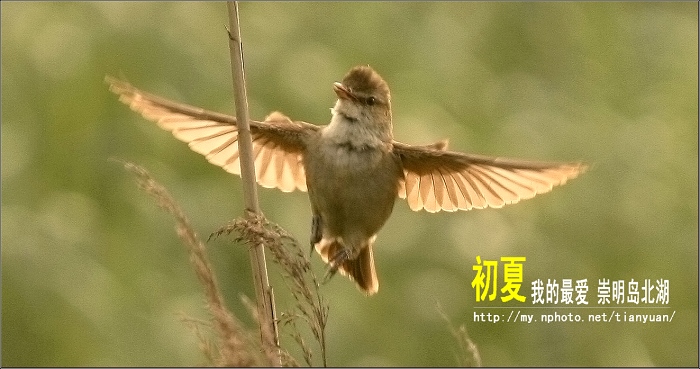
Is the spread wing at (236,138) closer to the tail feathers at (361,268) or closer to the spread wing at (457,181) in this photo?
the tail feathers at (361,268)

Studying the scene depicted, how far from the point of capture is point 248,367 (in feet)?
6.12

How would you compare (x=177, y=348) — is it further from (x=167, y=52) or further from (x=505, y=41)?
(x=505, y=41)

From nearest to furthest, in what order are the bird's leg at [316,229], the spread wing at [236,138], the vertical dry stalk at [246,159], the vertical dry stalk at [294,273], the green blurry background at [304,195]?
the vertical dry stalk at [294,273]
the vertical dry stalk at [246,159]
the spread wing at [236,138]
the bird's leg at [316,229]
the green blurry background at [304,195]

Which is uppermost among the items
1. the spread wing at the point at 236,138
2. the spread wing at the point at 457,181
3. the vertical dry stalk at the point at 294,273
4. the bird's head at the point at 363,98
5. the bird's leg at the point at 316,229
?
the bird's head at the point at 363,98

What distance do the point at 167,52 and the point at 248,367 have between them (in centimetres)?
281

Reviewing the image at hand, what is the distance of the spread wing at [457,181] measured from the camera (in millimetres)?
3100

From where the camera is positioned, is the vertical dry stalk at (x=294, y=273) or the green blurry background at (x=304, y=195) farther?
the green blurry background at (x=304, y=195)

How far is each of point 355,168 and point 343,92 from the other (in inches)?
10.4

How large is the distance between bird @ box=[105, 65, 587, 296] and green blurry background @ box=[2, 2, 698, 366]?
54 cm

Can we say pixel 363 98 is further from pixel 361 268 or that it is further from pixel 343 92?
pixel 361 268

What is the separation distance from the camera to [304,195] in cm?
450

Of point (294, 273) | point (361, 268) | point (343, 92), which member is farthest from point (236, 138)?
point (294, 273)

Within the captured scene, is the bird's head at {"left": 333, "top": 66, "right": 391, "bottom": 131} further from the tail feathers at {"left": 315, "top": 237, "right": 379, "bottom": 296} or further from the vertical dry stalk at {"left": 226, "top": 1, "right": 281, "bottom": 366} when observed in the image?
the vertical dry stalk at {"left": 226, "top": 1, "right": 281, "bottom": 366}

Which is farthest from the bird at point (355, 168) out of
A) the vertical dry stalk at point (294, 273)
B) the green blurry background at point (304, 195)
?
the vertical dry stalk at point (294, 273)
